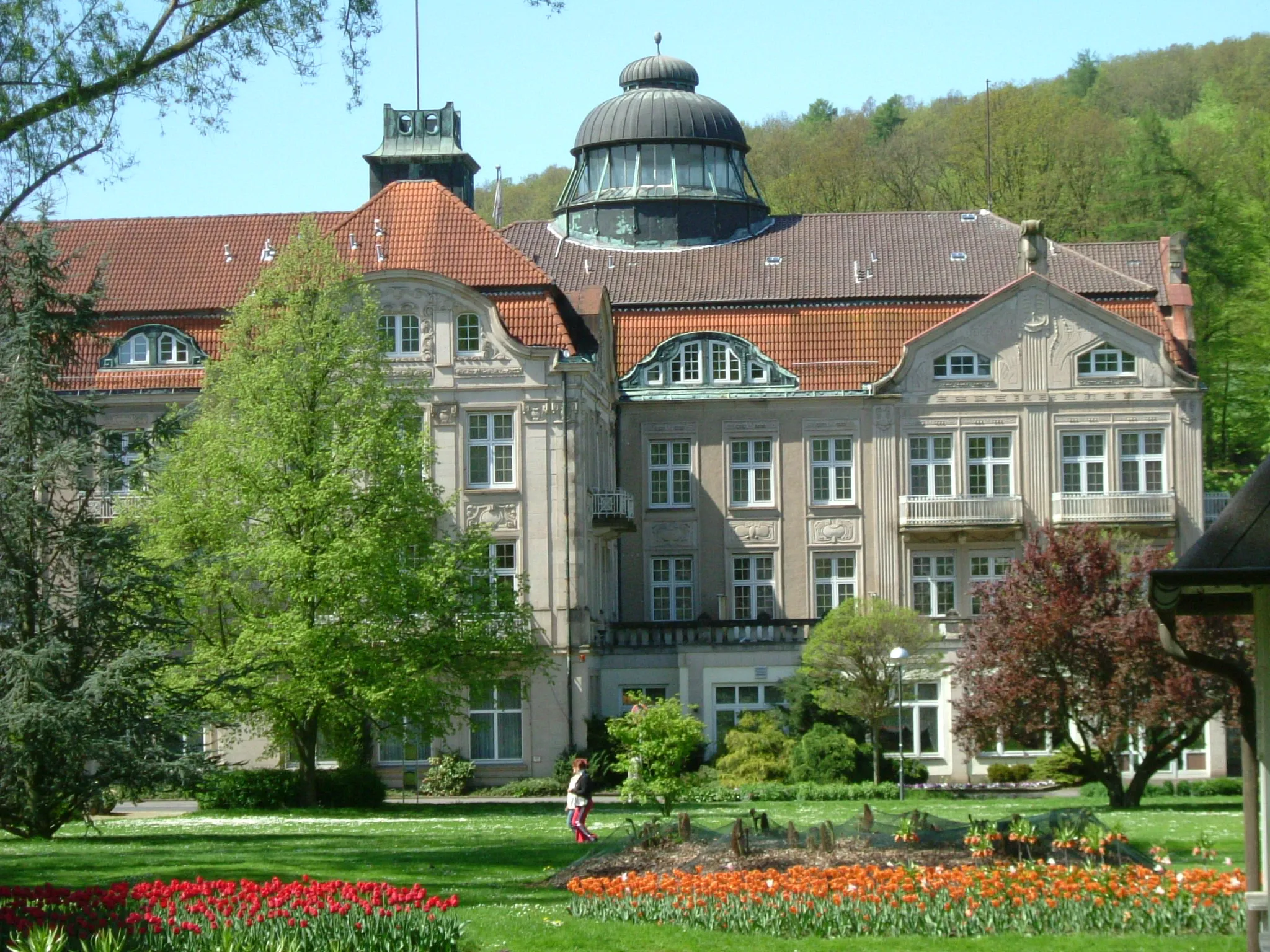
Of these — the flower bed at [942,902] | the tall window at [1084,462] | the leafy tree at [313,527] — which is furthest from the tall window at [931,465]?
the flower bed at [942,902]

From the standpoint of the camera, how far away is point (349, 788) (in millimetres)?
36375

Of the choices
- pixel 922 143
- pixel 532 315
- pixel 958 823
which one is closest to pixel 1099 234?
pixel 922 143

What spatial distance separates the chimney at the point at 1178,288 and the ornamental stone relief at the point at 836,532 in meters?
9.63

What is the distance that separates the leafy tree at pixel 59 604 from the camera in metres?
24.0

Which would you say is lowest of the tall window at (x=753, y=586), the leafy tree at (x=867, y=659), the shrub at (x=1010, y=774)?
the shrub at (x=1010, y=774)

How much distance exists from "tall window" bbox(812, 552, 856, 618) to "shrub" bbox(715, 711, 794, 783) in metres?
6.86

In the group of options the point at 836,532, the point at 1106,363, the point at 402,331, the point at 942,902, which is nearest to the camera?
the point at 942,902

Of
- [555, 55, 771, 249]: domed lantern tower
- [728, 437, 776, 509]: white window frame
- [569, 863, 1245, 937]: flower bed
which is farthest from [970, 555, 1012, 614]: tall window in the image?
[569, 863, 1245, 937]: flower bed

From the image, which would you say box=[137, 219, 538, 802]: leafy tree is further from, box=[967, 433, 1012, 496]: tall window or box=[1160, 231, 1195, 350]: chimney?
box=[1160, 231, 1195, 350]: chimney

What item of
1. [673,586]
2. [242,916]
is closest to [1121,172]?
[673,586]

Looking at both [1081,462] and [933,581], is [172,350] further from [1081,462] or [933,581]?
[1081,462]

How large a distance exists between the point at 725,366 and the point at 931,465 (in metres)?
5.81

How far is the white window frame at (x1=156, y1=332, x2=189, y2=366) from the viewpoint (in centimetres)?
4644

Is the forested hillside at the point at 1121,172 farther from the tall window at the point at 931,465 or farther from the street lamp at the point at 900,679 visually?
the street lamp at the point at 900,679
